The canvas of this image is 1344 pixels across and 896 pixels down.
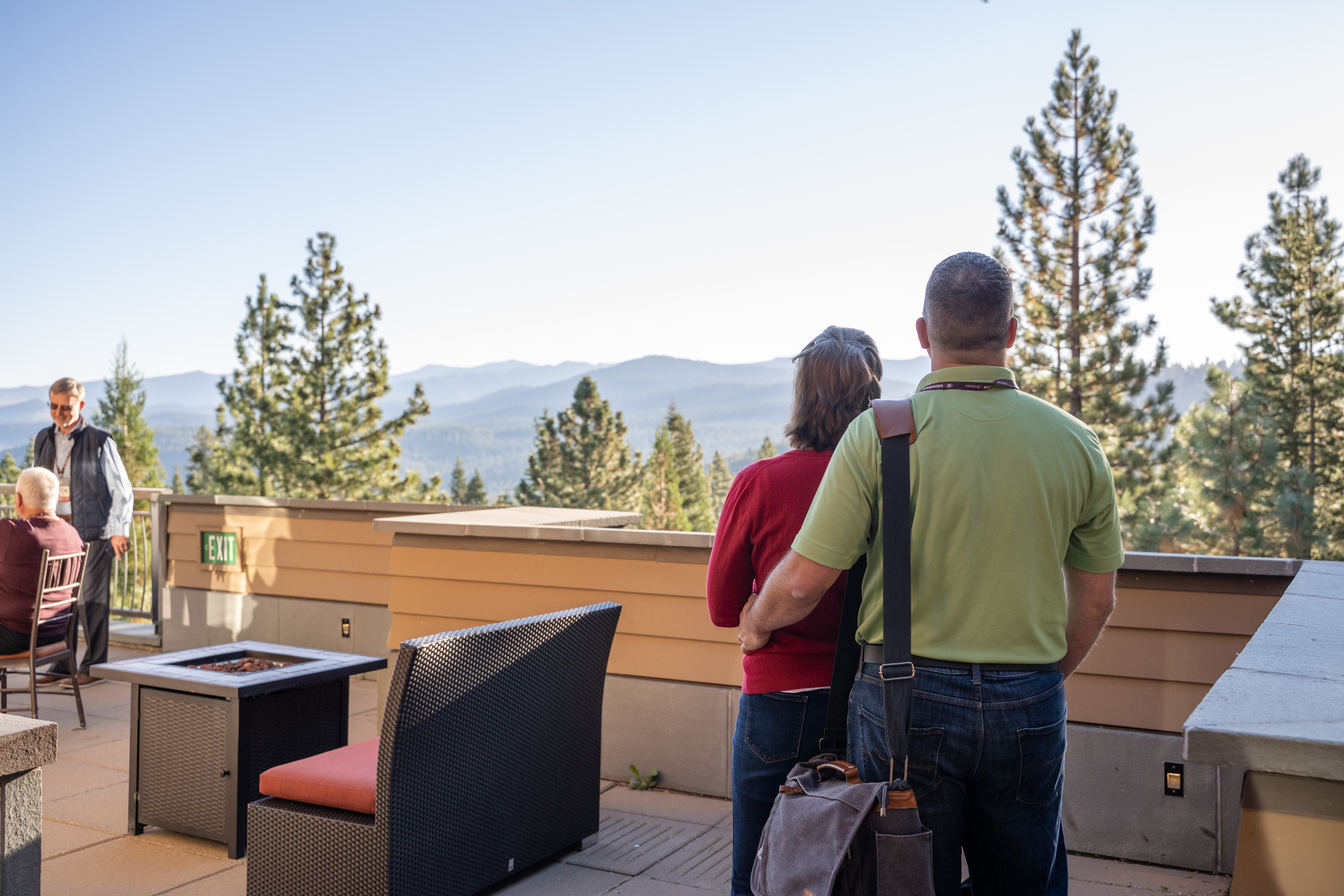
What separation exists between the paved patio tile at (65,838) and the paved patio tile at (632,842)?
180 cm

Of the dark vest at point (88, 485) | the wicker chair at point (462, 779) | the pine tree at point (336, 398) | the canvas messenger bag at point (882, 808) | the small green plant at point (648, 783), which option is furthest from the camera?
the pine tree at point (336, 398)

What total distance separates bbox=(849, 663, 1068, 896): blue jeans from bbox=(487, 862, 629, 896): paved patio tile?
1.78 meters

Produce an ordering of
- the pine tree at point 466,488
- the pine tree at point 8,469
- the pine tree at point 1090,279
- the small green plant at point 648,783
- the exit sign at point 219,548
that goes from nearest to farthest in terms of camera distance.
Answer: the small green plant at point 648,783
the exit sign at point 219,548
the pine tree at point 1090,279
the pine tree at point 8,469
the pine tree at point 466,488

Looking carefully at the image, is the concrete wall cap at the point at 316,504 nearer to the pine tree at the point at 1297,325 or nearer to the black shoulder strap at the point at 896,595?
the black shoulder strap at the point at 896,595

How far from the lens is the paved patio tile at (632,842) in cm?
329

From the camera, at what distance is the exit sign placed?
6.82m

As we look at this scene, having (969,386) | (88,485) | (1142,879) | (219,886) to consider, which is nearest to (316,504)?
(88,485)

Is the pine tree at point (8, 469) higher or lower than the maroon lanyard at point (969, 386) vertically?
lower

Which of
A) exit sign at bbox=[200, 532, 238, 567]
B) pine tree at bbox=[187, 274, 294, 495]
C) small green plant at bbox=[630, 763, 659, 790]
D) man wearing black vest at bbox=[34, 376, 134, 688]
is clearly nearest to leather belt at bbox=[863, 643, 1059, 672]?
small green plant at bbox=[630, 763, 659, 790]

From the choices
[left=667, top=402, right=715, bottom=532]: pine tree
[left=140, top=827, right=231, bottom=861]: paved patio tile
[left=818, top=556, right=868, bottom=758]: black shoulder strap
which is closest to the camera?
[left=818, top=556, right=868, bottom=758]: black shoulder strap

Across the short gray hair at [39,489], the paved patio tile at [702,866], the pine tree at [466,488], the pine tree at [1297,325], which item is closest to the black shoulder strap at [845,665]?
the paved patio tile at [702,866]

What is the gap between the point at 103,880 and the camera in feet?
10.4

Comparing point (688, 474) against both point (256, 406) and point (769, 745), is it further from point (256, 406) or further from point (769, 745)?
point (769, 745)

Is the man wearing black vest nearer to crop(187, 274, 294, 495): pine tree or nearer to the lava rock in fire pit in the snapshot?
the lava rock in fire pit
